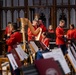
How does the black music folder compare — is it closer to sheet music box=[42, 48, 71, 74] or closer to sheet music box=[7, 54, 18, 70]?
sheet music box=[42, 48, 71, 74]

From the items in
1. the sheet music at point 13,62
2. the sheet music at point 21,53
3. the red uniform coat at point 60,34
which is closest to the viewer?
the sheet music at point 13,62

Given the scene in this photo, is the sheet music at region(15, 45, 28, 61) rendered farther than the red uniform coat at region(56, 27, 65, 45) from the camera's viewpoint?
No

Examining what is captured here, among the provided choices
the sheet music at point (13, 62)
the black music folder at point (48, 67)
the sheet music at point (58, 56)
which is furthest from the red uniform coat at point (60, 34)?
the black music folder at point (48, 67)

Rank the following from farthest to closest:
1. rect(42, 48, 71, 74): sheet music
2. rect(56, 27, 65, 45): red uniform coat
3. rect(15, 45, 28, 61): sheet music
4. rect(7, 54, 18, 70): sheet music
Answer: rect(56, 27, 65, 45): red uniform coat < rect(15, 45, 28, 61): sheet music < rect(7, 54, 18, 70): sheet music < rect(42, 48, 71, 74): sheet music

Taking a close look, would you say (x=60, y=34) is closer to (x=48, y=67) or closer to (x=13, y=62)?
(x=13, y=62)

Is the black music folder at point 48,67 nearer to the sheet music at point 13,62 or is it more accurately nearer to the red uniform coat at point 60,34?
the sheet music at point 13,62

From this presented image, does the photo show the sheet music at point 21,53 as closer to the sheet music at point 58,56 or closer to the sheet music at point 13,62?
the sheet music at point 13,62

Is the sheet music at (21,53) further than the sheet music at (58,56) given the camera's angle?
Yes

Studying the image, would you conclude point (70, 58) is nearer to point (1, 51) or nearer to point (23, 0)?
point (1, 51)

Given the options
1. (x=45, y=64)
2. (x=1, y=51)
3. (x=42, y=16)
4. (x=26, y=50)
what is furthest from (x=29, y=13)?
(x=45, y=64)

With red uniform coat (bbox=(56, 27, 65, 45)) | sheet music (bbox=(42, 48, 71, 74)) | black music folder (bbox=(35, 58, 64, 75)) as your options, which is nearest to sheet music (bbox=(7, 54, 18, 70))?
sheet music (bbox=(42, 48, 71, 74))

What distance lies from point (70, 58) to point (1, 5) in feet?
36.4

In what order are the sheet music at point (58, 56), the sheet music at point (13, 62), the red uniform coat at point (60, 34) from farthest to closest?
the red uniform coat at point (60, 34) < the sheet music at point (13, 62) < the sheet music at point (58, 56)

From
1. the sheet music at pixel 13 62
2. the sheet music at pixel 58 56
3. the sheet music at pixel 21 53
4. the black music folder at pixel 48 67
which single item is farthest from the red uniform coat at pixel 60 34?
the black music folder at pixel 48 67
